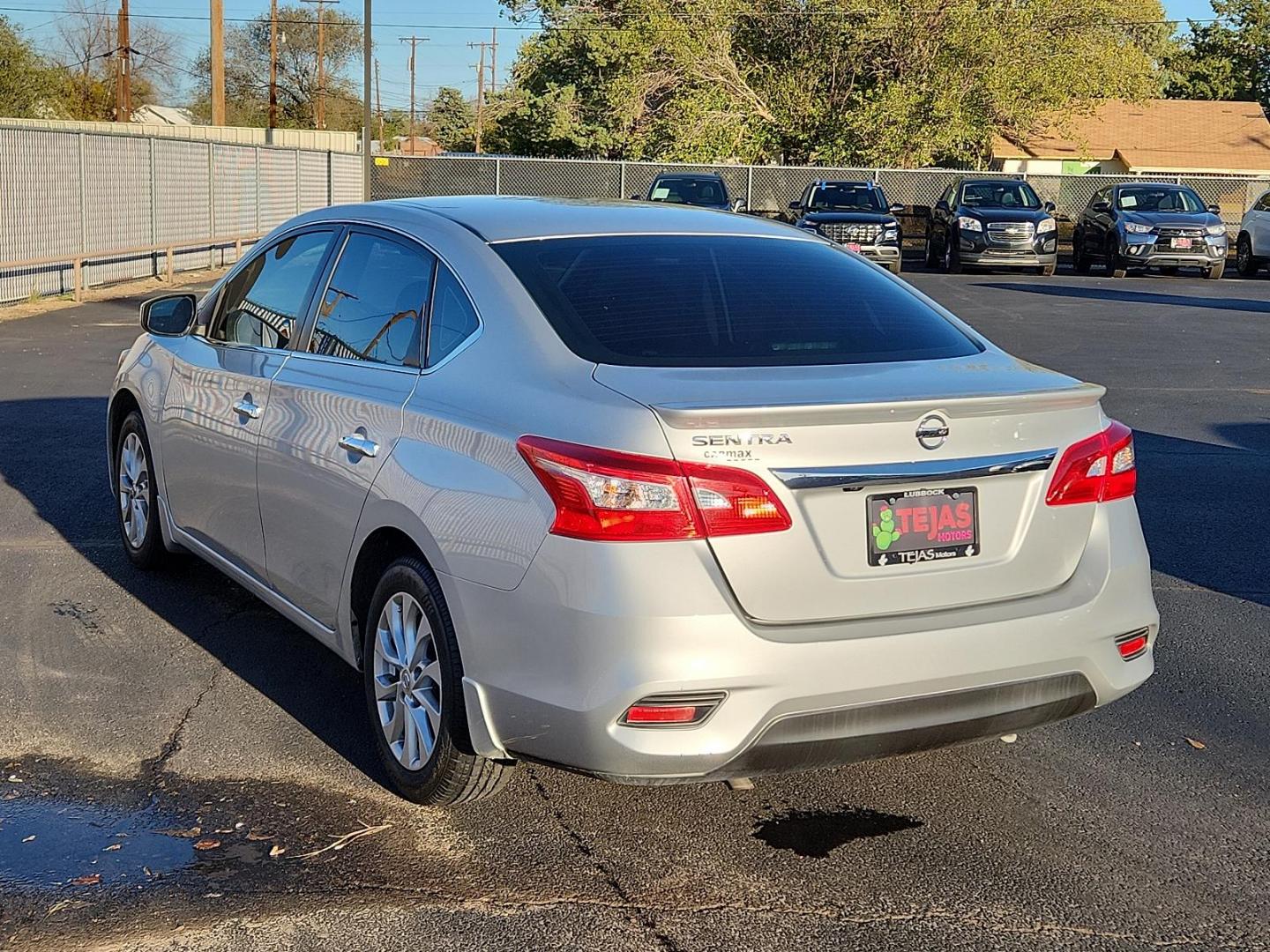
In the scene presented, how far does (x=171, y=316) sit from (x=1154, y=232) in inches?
983

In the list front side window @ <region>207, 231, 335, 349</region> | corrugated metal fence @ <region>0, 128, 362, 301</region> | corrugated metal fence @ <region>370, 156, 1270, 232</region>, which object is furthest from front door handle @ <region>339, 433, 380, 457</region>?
corrugated metal fence @ <region>370, 156, 1270, 232</region>

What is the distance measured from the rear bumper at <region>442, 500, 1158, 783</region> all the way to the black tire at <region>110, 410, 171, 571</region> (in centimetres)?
294

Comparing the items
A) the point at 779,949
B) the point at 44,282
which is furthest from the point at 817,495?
the point at 44,282

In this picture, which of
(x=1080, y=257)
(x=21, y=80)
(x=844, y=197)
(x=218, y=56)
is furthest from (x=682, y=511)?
(x=21, y=80)

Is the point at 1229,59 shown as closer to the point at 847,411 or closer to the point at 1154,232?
the point at 1154,232

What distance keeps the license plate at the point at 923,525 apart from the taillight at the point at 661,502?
248mm

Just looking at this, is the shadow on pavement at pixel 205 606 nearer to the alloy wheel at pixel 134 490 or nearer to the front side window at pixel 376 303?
the alloy wheel at pixel 134 490

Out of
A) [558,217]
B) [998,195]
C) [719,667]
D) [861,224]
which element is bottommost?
[719,667]

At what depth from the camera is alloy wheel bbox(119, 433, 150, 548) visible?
20.9ft

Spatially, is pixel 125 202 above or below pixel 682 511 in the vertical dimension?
above

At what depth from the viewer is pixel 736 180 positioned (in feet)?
120

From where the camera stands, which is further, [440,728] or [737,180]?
[737,180]

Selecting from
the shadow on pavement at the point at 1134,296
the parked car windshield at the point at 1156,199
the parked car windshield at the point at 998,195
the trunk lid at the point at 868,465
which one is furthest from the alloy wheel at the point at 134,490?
the parked car windshield at the point at 1156,199

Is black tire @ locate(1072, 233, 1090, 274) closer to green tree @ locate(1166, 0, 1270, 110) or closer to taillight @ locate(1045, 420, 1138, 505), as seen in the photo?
taillight @ locate(1045, 420, 1138, 505)
